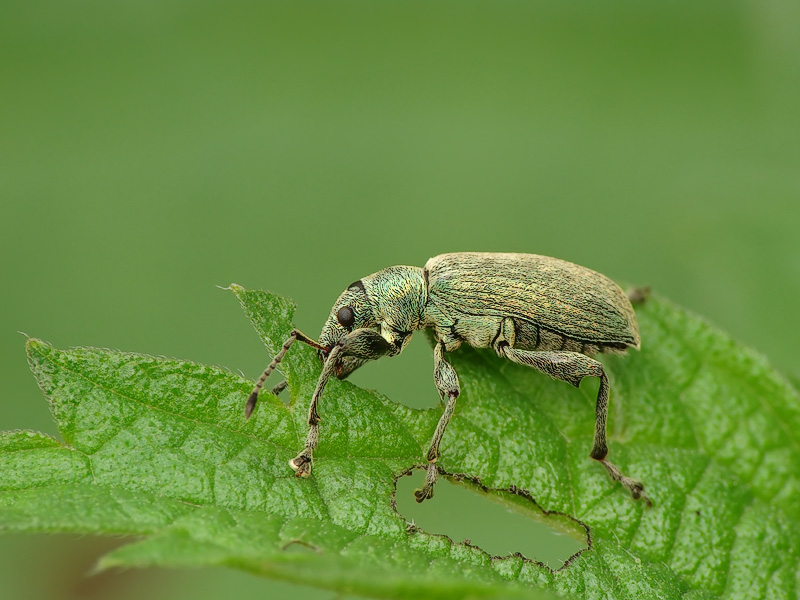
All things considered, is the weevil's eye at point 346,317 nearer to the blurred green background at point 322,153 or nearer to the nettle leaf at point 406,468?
the nettle leaf at point 406,468

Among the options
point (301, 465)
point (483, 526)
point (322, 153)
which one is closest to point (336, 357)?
point (301, 465)

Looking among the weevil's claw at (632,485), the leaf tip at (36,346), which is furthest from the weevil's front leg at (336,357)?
the weevil's claw at (632,485)

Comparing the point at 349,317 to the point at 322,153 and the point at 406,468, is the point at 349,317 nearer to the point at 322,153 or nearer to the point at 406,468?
the point at 406,468

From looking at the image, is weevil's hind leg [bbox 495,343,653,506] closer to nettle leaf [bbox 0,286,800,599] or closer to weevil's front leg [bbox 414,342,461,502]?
nettle leaf [bbox 0,286,800,599]

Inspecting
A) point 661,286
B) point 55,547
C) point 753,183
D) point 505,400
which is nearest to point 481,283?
point 505,400

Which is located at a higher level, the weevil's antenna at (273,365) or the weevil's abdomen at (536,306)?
the weevil's abdomen at (536,306)

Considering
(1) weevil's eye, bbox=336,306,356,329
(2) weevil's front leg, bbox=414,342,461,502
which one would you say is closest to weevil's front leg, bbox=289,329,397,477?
(1) weevil's eye, bbox=336,306,356,329

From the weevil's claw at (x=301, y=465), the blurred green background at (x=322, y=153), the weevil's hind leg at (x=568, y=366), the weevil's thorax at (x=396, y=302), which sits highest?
the blurred green background at (x=322, y=153)
